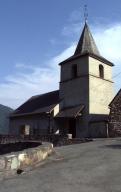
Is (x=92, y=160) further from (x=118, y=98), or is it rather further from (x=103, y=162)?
(x=118, y=98)

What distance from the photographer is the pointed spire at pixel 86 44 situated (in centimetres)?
3451

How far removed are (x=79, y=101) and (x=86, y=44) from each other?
770cm

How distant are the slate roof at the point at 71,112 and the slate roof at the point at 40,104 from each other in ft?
4.34

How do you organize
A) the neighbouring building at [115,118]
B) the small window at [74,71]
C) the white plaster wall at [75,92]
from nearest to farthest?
the neighbouring building at [115,118], the white plaster wall at [75,92], the small window at [74,71]

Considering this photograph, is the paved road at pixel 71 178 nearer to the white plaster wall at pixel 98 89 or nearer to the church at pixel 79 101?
the church at pixel 79 101

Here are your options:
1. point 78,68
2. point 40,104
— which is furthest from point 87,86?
point 40,104

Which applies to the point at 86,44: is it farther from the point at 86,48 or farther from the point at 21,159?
the point at 21,159

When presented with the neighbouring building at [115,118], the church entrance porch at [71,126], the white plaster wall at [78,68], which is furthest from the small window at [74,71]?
the neighbouring building at [115,118]

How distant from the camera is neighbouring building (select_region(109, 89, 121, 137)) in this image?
87.4ft

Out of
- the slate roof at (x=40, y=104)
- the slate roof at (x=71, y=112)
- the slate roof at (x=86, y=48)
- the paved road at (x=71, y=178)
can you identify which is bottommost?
the paved road at (x=71, y=178)

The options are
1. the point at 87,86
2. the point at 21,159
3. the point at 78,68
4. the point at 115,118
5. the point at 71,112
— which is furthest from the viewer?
the point at 78,68

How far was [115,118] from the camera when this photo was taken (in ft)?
88.1

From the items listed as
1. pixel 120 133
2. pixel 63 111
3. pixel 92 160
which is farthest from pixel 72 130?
pixel 92 160

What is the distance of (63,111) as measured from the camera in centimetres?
3180
